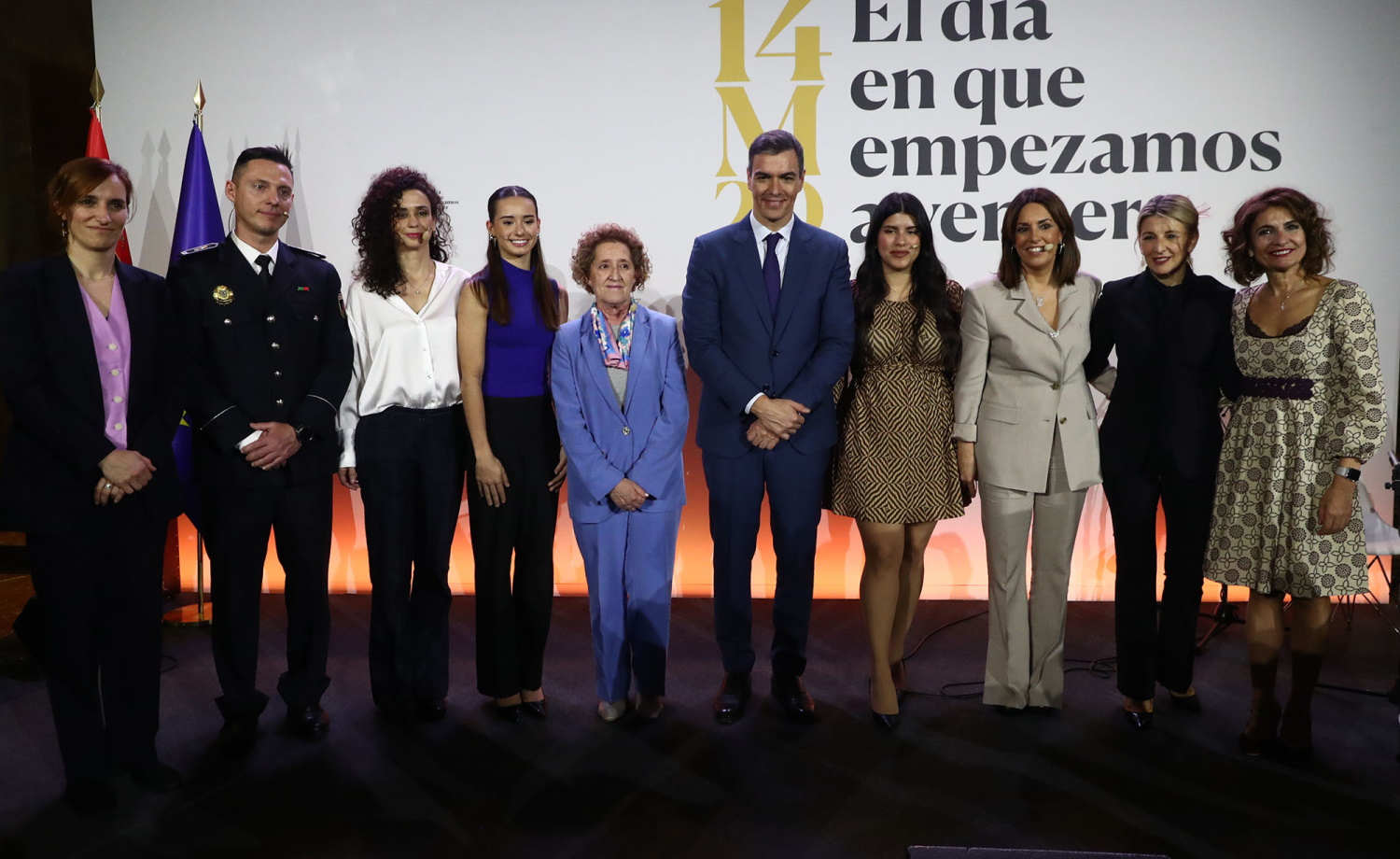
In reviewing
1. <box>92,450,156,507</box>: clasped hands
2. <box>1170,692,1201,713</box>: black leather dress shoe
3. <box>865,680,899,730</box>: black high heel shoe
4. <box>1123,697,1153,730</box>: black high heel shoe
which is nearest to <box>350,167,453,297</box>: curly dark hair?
<box>92,450,156,507</box>: clasped hands

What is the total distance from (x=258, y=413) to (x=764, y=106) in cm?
287

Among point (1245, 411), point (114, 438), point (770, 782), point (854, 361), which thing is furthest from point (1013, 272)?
point (114, 438)

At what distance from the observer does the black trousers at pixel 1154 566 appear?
330cm

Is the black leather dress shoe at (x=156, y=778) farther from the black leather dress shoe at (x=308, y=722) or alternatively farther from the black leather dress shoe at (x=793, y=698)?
the black leather dress shoe at (x=793, y=698)

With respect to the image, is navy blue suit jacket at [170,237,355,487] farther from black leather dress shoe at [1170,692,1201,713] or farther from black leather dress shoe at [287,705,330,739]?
black leather dress shoe at [1170,692,1201,713]

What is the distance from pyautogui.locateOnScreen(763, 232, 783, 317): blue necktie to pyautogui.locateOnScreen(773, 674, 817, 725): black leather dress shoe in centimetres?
131

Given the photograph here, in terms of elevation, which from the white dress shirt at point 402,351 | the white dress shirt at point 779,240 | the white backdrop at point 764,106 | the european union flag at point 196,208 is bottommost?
the white dress shirt at point 402,351

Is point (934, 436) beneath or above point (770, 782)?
above

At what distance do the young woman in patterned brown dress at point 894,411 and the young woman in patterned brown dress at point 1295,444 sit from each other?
2.97ft

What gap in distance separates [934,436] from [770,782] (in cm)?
126

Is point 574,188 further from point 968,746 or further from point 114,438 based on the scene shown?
point 968,746

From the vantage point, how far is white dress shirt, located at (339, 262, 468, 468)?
321 cm

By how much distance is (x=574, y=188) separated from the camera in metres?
4.89

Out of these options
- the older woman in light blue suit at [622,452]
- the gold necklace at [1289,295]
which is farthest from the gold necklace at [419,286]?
the gold necklace at [1289,295]
